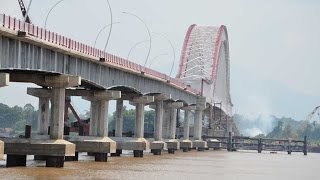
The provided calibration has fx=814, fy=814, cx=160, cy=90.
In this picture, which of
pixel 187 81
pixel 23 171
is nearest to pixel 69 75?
pixel 23 171

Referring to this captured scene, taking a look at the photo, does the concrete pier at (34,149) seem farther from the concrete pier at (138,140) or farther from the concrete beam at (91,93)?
the concrete pier at (138,140)

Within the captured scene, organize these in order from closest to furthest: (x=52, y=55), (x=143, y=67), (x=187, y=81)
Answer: (x=52, y=55) → (x=143, y=67) → (x=187, y=81)

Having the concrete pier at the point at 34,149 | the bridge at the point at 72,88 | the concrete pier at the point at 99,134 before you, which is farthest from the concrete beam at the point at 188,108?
the concrete pier at the point at 34,149

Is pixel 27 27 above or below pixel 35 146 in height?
above

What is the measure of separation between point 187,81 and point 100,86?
336 feet

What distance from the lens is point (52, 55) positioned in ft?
214

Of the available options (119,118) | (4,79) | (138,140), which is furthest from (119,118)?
(4,79)

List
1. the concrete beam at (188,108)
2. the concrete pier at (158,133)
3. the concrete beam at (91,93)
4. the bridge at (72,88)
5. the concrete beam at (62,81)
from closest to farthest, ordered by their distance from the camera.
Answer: the bridge at (72,88)
the concrete beam at (62,81)
the concrete beam at (91,93)
the concrete pier at (158,133)
the concrete beam at (188,108)

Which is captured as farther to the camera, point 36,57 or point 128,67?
point 128,67

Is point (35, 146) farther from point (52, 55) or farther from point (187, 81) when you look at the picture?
point (187, 81)

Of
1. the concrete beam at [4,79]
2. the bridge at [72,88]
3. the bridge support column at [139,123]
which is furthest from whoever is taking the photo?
the bridge support column at [139,123]

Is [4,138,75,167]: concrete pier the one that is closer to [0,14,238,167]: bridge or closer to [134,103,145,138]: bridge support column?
[0,14,238,167]: bridge

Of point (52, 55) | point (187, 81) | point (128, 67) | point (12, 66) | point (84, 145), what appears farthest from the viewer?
point (187, 81)

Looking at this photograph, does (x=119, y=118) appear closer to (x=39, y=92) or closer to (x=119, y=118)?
(x=119, y=118)
